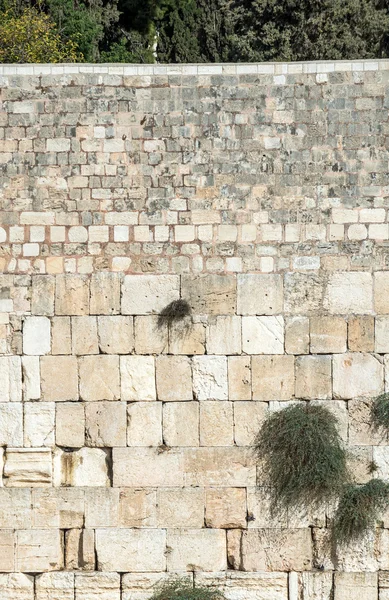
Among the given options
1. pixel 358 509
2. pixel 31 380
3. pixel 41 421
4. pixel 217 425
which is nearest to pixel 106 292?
pixel 31 380

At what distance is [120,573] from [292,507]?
1564mm

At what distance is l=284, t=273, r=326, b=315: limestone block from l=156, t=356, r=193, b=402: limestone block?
3.28ft

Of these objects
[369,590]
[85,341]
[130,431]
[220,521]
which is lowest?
[369,590]

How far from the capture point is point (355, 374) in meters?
7.89

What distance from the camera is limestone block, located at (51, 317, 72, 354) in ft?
26.1

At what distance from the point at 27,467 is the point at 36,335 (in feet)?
3.71

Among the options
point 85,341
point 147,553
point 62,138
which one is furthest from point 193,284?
point 147,553

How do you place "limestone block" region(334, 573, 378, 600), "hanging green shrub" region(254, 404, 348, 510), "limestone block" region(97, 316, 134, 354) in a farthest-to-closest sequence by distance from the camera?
1. "limestone block" region(97, 316, 134, 354)
2. "limestone block" region(334, 573, 378, 600)
3. "hanging green shrub" region(254, 404, 348, 510)

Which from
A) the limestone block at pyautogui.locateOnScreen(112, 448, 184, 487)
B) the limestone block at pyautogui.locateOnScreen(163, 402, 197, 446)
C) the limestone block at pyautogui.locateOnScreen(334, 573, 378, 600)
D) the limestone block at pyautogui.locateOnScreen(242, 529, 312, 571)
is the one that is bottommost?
the limestone block at pyautogui.locateOnScreen(334, 573, 378, 600)

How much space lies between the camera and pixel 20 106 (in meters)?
7.96

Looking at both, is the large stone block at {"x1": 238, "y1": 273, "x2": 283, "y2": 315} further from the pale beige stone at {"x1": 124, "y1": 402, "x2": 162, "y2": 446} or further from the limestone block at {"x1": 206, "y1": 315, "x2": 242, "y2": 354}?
the pale beige stone at {"x1": 124, "y1": 402, "x2": 162, "y2": 446}

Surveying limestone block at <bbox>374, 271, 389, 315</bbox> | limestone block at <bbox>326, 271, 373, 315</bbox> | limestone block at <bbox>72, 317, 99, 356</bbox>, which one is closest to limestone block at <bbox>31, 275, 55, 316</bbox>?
limestone block at <bbox>72, 317, 99, 356</bbox>

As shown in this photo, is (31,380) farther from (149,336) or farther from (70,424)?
(149,336)

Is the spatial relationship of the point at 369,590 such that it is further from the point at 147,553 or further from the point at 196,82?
the point at 196,82
